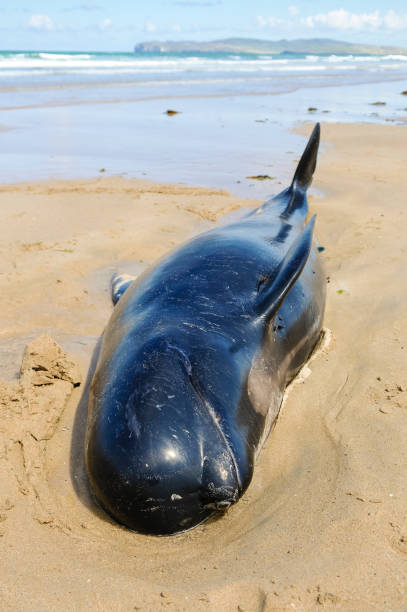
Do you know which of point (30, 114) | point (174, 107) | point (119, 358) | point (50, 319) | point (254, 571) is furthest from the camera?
point (174, 107)

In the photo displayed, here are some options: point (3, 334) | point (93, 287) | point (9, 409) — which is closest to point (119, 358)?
point (9, 409)

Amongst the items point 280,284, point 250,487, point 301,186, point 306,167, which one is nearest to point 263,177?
point 306,167

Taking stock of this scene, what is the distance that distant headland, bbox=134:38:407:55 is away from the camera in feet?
389

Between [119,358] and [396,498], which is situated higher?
[119,358]

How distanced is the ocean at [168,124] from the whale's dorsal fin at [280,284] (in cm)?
518

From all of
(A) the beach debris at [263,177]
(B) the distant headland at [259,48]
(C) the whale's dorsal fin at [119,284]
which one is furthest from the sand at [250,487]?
(B) the distant headland at [259,48]

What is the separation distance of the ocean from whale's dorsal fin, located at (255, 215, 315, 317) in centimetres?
518

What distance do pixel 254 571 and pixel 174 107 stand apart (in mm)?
17291

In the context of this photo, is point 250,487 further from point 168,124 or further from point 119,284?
point 168,124

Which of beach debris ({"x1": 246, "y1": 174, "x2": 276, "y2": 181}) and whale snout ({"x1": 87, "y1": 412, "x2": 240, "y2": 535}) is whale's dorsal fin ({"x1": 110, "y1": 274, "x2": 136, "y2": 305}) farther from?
beach debris ({"x1": 246, "y1": 174, "x2": 276, "y2": 181})

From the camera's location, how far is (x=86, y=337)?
4.18m

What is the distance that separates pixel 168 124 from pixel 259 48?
13613 cm

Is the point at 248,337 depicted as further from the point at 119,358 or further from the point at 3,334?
the point at 3,334

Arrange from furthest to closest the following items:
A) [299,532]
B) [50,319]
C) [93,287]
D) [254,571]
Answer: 1. [93,287]
2. [50,319]
3. [299,532]
4. [254,571]
